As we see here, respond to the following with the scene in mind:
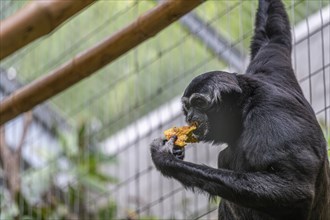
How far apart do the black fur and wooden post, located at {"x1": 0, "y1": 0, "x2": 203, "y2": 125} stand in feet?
2.73

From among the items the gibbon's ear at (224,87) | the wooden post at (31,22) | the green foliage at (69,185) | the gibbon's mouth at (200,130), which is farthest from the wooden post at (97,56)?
the green foliage at (69,185)

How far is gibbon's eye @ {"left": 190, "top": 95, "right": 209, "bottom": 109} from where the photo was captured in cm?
573

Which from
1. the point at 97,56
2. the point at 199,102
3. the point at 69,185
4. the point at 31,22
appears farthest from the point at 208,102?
the point at 69,185

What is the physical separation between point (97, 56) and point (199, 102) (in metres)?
1.59

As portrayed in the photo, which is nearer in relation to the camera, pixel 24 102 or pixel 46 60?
pixel 24 102

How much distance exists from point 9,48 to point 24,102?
3.25 m

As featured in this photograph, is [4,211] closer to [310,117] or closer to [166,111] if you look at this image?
[166,111]

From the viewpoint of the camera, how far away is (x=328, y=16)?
7.93 m

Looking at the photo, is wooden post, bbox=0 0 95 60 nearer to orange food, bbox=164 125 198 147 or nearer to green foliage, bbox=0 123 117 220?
orange food, bbox=164 125 198 147

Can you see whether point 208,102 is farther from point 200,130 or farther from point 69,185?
point 69,185

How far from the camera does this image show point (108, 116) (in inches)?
508

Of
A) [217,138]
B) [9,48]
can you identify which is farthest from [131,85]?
[9,48]

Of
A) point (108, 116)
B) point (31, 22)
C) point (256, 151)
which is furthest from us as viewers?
point (108, 116)

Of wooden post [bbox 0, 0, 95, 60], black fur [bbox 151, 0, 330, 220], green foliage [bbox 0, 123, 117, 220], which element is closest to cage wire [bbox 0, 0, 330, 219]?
green foliage [bbox 0, 123, 117, 220]
